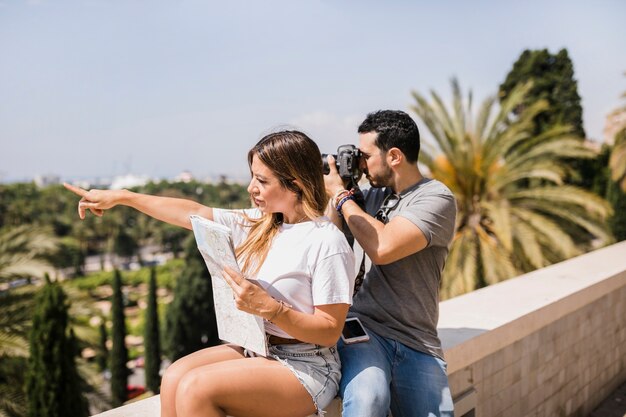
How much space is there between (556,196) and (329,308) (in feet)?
26.4

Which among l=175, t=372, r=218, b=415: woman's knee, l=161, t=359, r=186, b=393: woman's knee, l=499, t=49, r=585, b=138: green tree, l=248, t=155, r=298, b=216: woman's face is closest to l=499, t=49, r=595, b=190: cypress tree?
l=499, t=49, r=585, b=138: green tree

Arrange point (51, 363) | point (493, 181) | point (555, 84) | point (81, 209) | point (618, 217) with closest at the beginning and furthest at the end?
point (81, 209) → point (493, 181) → point (51, 363) → point (618, 217) → point (555, 84)

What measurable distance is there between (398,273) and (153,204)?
3.27ft

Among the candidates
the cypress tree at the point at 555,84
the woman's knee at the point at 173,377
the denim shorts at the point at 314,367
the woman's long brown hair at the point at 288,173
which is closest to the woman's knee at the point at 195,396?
the woman's knee at the point at 173,377

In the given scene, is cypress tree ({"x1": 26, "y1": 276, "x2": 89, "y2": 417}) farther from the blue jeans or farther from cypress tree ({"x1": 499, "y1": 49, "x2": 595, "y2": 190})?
cypress tree ({"x1": 499, "y1": 49, "x2": 595, "y2": 190})

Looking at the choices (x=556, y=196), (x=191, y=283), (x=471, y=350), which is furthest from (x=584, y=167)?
(x=191, y=283)

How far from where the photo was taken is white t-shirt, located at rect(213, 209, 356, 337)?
167 cm

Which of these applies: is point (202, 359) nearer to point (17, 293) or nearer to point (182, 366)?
→ point (182, 366)

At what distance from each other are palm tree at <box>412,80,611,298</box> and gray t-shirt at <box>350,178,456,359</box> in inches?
263

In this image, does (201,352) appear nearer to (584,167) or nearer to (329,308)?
(329,308)

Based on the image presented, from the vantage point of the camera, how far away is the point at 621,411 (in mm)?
3883

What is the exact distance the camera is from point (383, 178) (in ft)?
7.70

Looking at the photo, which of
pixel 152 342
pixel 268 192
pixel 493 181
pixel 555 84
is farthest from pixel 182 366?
pixel 152 342

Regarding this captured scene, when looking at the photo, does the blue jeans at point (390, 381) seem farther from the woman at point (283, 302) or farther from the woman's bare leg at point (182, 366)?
the woman's bare leg at point (182, 366)
